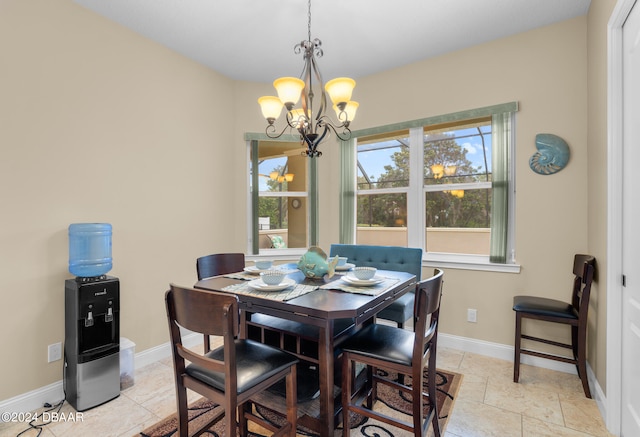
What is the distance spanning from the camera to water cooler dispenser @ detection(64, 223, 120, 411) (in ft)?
7.25

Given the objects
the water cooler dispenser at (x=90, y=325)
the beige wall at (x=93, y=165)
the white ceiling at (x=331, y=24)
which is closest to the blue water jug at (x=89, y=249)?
the water cooler dispenser at (x=90, y=325)

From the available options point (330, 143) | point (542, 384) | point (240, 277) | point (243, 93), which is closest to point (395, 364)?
point (240, 277)

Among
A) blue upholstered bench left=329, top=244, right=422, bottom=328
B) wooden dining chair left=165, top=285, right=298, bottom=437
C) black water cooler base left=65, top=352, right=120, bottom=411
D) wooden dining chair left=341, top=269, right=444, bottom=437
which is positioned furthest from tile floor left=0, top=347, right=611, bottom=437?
wooden dining chair left=165, top=285, right=298, bottom=437

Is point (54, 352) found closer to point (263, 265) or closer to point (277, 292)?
point (263, 265)

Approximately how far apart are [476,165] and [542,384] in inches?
75.1

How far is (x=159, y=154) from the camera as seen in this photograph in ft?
9.95

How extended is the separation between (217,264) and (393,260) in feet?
5.18

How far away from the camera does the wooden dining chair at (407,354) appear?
1594 mm

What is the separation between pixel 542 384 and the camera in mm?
2502

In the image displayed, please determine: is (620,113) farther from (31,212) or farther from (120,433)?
(31,212)

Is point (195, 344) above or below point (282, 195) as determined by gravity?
below

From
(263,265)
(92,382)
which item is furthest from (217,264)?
(92,382)

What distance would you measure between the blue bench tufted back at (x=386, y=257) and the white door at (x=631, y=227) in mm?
1393

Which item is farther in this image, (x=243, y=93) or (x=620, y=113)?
(x=243, y=93)
